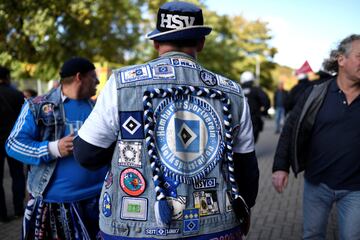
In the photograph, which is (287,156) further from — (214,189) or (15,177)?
(15,177)

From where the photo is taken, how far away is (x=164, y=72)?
69.9 inches

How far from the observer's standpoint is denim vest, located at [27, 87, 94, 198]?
106 inches

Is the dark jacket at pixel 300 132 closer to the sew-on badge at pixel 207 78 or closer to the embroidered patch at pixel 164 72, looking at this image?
the sew-on badge at pixel 207 78

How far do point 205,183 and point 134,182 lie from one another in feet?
0.98

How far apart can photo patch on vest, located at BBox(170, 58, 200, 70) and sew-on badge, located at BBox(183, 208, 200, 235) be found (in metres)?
0.61

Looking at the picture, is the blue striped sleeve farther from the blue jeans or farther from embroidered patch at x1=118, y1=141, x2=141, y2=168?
the blue jeans

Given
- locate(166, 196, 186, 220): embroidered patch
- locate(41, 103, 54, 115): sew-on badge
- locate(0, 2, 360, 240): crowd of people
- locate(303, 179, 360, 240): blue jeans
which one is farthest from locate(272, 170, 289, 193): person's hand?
locate(41, 103, 54, 115): sew-on badge

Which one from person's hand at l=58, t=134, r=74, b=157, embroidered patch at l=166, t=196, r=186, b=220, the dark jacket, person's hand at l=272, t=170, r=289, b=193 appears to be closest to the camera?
embroidered patch at l=166, t=196, r=186, b=220

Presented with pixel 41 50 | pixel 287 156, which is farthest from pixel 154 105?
pixel 41 50

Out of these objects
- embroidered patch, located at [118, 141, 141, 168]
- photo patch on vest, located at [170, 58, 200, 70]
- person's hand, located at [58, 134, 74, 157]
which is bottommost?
person's hand, located at [58, 134, 74, 157]

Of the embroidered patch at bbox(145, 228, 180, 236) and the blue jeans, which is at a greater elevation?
the embroidered patch at bbox(145, 228, 180, 236)

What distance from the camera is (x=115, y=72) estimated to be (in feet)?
5.83

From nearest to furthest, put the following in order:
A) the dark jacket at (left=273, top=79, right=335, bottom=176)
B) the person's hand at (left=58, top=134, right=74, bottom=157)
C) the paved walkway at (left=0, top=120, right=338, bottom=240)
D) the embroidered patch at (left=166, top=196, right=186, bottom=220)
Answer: the embroidered patch at (left=166, top=196, right=186, bottom=220)
the person's hand at (left=58, top=134, right=74, bottom=157)
the dark jacket at (left=273, top=79, right=335, bottom=176)
the paved walkway at (left=0, top=120, right=338, bottom=240)

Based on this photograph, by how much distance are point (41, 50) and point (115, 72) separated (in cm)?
1066
